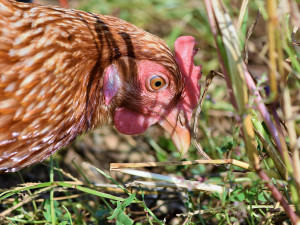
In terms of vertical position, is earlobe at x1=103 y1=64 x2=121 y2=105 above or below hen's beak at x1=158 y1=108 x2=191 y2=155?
above

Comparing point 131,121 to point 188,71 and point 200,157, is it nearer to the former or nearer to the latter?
point 188,71

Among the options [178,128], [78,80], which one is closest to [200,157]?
[178,128]

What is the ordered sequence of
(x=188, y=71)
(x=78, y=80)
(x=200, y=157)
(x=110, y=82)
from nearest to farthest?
(x=78, y=80) < (x=110, y=82) < (x=188, y=71) < (x=200, y=157)

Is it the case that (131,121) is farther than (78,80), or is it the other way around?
(131,121)

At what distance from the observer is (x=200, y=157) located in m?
2.55

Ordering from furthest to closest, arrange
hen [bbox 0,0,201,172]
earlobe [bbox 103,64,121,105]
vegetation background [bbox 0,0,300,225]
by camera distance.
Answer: earlobe [bbox 103,64,121,105]
hen [bbox 0,0,201,172]
vegetation background [bbox 0,0,300,225]

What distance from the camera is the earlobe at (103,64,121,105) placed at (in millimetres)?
1853

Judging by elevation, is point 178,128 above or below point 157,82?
below

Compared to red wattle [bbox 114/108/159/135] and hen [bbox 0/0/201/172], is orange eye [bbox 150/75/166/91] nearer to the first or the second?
hen [bbox 0/0/201/172]

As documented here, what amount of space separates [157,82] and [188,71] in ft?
0.58

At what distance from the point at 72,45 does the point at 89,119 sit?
364 mm

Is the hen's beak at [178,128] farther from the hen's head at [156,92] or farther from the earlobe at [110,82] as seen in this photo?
the earlobe at [110,82]

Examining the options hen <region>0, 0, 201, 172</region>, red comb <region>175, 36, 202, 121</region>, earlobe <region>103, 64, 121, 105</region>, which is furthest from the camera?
red comb <region>175, 36, 202, 121</region>

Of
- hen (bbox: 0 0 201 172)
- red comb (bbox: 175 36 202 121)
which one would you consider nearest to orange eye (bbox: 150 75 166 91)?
hen (bbox: 0 0 201 172)
